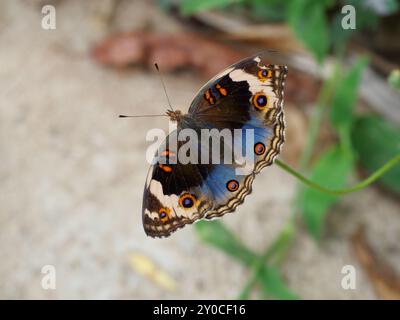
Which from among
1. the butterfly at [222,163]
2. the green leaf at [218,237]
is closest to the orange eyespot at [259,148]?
the butterfly at [222,163]

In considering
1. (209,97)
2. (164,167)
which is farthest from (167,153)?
(209,97)

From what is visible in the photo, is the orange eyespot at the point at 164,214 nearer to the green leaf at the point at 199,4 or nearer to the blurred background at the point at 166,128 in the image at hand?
the blurred background at the point at 166,128

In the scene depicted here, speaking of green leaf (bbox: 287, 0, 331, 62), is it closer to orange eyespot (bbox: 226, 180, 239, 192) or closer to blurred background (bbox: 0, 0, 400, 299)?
blurred background (bbox: 0, 0, 400, 299)

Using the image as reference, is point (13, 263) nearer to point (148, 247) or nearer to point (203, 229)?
point (148, 247)

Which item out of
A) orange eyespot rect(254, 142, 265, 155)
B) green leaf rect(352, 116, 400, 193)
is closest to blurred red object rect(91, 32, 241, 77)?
green leaf rect(352, 116, 400, 193)

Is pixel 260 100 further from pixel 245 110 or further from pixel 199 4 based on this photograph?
pixel 199 4

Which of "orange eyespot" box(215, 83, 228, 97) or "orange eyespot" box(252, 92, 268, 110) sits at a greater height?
"orange eyespot" box(215, 83, 228, 97)

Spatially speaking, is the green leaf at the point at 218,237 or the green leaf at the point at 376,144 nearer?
the green leaf at the point at 218,237

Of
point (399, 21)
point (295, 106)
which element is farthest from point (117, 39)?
point (399, 21)
